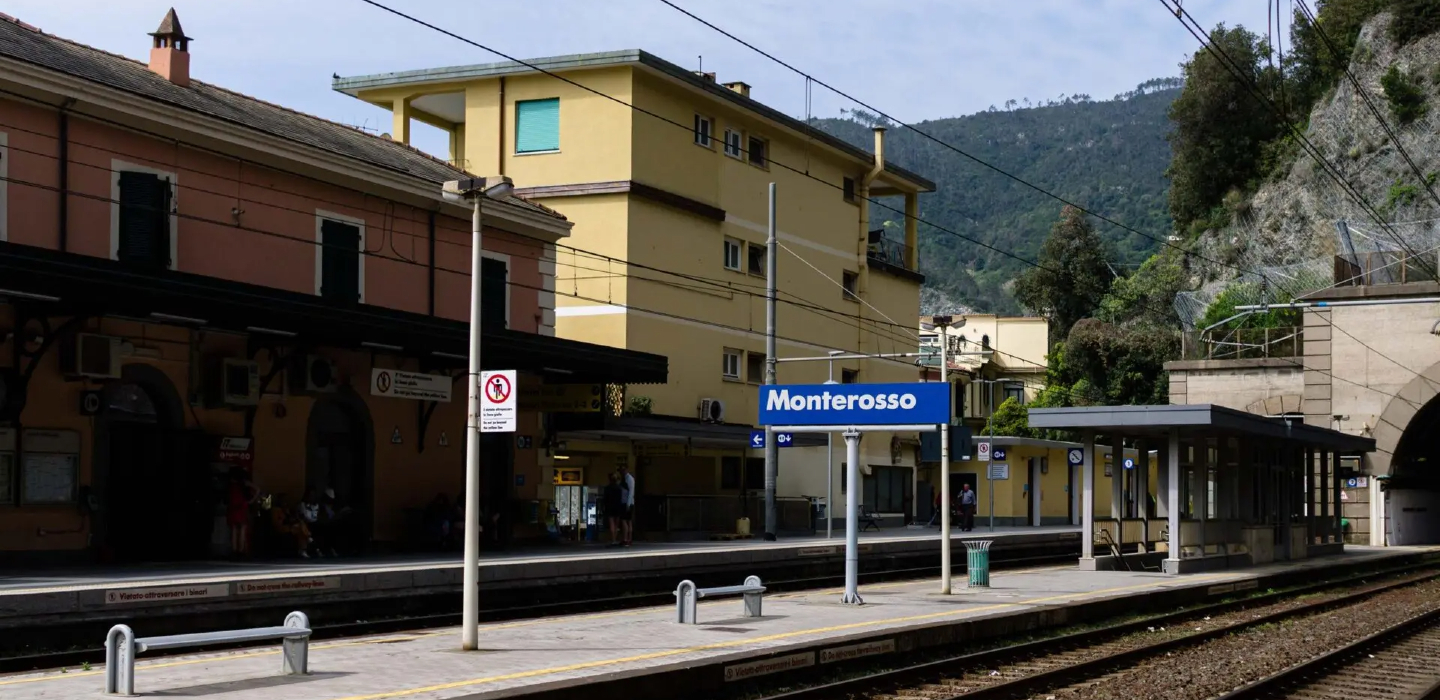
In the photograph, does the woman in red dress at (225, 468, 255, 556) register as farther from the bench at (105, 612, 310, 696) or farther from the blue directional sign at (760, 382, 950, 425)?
the bench at (105, 612, 310, 696)

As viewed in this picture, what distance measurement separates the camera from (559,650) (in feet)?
47.1

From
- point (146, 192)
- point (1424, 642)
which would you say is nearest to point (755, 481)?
point (146, 192)

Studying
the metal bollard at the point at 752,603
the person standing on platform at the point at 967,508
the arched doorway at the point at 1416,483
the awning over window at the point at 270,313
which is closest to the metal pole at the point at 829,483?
the person standing on platform at the point at 967,508

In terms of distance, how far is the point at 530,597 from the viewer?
76.0ft

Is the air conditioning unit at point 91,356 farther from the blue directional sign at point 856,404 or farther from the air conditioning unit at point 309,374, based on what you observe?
the blue directional sign at point 856,404

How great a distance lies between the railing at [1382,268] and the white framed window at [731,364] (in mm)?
19244

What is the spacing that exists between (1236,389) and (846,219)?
44.9ft

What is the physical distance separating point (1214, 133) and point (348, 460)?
6346 cm

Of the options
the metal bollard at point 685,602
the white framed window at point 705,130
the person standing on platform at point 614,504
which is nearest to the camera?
the metal bollard at point 685,602

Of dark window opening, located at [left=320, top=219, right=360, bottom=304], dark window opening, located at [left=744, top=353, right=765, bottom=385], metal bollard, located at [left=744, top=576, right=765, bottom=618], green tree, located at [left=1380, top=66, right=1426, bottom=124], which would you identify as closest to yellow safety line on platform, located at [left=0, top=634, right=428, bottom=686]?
metal bollard, located at [left=744, top=576, right=765, bottom=618]

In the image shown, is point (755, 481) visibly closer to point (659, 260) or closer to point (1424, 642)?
point (659, 260)

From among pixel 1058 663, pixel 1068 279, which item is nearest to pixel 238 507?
pixel 1058 663

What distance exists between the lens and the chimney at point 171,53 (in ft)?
87.3

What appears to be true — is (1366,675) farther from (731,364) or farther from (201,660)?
(731,364)
